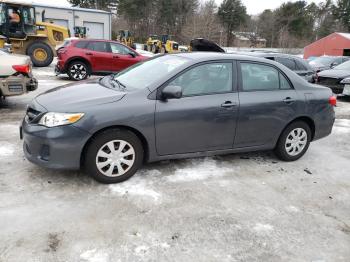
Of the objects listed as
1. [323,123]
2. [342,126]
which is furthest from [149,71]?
[342,126]

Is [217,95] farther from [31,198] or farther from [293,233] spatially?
[31,198]

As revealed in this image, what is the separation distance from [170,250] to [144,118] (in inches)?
60.8

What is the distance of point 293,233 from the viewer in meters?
3.28

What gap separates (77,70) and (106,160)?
915 cm

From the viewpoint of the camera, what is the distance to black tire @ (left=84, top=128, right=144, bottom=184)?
3.77 m

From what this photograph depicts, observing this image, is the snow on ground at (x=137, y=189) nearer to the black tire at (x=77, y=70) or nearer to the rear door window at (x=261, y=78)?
the rear door window at (x=261, y=78)

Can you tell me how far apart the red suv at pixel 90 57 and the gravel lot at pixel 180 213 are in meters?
7.62

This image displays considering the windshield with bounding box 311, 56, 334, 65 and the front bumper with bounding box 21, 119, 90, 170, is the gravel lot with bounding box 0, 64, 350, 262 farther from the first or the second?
the windshield with bounding box 311, 56, 334, 65

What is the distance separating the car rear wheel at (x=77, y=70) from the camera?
39.8ft

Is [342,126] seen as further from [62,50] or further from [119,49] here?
[62,50]

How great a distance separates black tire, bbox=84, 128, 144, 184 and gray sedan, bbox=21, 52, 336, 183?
0.01m

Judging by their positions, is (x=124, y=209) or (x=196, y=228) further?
(x=124, y=209)

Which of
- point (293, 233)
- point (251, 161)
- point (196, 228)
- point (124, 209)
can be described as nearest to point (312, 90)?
point (251, 161)

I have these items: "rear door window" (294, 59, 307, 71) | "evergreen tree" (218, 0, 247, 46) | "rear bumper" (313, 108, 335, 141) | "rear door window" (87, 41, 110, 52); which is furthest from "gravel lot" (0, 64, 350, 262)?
A: "evergreen tree" (218, 0, 247, 46)
